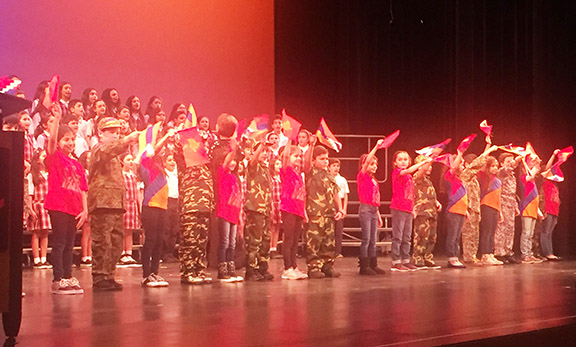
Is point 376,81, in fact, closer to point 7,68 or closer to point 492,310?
point 7,68

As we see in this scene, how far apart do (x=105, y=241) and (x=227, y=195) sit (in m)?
1.37

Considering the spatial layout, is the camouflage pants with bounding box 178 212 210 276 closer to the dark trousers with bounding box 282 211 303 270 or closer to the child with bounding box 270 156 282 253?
the dark trousers with bounding box 282 211 303 270

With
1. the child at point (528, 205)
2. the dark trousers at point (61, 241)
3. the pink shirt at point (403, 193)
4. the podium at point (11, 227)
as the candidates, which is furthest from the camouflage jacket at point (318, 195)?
the podium at point (11, 227)

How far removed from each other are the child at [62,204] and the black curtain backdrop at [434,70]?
20.3 feet

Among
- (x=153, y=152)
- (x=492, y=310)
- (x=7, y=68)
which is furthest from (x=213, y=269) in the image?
(x=492, y=310)

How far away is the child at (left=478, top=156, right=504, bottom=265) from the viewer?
10.7 metres

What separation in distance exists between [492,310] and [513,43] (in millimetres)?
7705

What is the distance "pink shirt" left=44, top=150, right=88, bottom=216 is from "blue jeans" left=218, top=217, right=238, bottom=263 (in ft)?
4.90

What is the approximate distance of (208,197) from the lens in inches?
303

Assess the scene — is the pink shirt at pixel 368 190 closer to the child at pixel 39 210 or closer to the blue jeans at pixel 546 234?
the child at pixel 39 210

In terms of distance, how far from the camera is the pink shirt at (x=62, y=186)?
6.92 meters

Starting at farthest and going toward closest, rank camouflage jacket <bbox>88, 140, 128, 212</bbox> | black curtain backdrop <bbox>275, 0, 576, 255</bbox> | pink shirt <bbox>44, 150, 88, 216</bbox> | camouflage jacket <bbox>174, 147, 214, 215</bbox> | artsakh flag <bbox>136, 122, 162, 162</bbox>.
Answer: black curtain backdrop <bbox>275, 0, 576, 255</bbox>
camouflage jacket <bbox>174, 147, 214, 215</bbox>
artsakh flag <bbox>136, 122, 162, 162</bbox>
camouflage jacket <bbox>88, 140, 128, 212</bbox>
pink shirt <bbox>44, 150, 88, 216</bbox>

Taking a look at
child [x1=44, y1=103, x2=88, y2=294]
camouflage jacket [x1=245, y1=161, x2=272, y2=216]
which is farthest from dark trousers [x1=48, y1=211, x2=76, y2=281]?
camouflage jacket [x1=245, y1=161, x2=272, y2=216]

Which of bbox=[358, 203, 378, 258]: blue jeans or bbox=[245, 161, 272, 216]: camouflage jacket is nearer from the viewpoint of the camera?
bbox=[245, 161, 272, 216]: camouflage jacket
